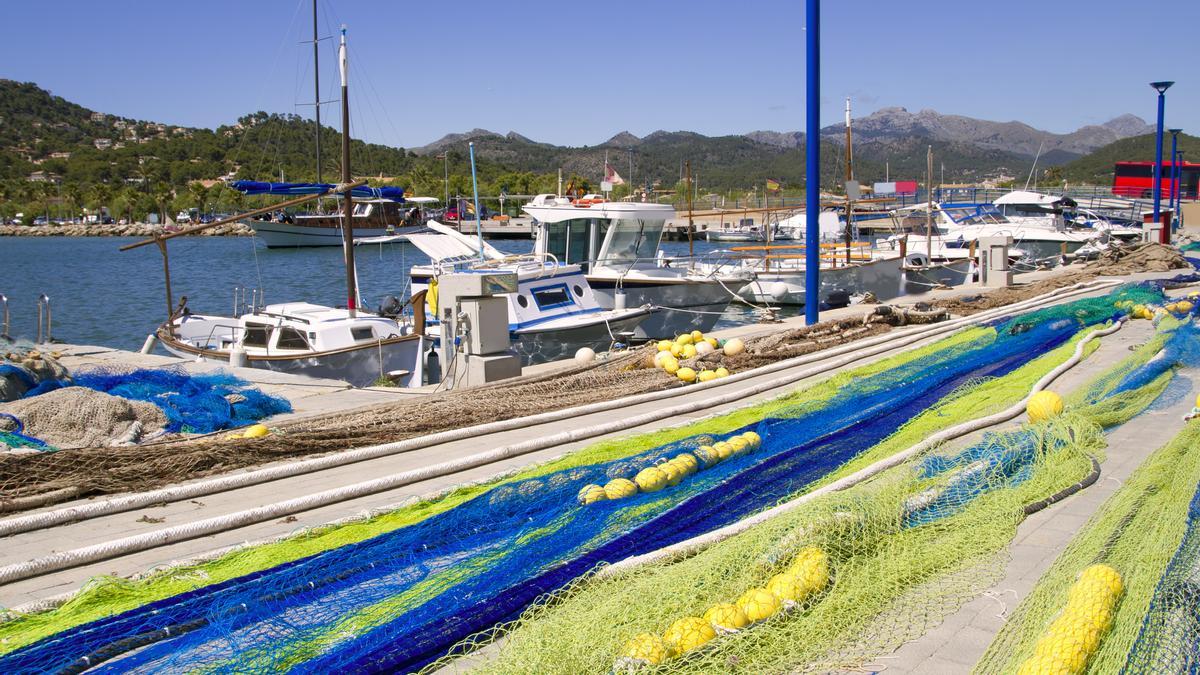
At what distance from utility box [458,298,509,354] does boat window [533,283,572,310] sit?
6.34m

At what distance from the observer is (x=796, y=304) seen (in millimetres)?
25250

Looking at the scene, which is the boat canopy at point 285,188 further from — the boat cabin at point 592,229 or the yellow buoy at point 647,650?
the yellow buoy at point 647,650

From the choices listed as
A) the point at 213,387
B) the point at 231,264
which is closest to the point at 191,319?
the point at 213,387

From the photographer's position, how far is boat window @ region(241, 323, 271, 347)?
1580 centimetres

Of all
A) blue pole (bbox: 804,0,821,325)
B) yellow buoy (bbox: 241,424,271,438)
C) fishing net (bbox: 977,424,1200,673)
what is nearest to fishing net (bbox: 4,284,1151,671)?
fishing net (bbox: 977,424,1200,673)

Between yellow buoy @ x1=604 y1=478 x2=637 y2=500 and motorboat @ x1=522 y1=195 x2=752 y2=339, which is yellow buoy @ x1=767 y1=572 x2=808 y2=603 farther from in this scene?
motorboat @ x1=522 y1=195 x2=752 y2=339

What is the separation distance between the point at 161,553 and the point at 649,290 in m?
16.0

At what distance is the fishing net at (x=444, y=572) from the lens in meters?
3.22

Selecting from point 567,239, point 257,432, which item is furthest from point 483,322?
point 567,239

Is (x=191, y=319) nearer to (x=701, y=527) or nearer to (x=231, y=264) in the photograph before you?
(x=701, y=527)

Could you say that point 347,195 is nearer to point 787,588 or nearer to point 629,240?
point 629,240

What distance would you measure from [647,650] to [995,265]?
19.6m

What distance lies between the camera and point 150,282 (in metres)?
46.2

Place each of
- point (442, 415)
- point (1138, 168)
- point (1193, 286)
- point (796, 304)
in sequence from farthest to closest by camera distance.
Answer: point (1138, 168)
point (796, 304)
point (1193, 286)
point (442, 415)
